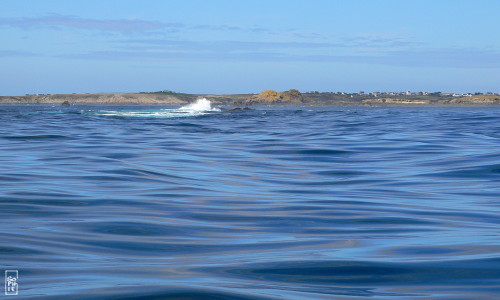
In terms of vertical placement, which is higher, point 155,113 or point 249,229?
point 249,229

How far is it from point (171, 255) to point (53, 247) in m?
0.94

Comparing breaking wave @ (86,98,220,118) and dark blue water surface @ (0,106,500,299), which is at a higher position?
dark blue water surface @ (0,106,500,299)

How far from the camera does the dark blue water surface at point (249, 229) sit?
15.6 feet

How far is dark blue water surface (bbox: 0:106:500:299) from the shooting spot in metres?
4.75

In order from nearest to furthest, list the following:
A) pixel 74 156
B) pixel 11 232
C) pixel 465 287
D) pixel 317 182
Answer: pixel 465 287, pixel 11 232, pixel 317 182, pixel 74 156

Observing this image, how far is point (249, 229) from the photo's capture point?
23.7 ft

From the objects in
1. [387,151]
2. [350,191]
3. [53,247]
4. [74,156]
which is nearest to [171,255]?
[53,247]

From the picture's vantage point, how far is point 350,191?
411 inches

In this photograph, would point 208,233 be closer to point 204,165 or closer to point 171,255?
point 171,255

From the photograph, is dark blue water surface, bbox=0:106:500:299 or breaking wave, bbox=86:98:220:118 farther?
breaking wave, bbox=86:98:220:118

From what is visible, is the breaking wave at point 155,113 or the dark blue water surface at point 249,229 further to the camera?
the breaking wave at point 155,113

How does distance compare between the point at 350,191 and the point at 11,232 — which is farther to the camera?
the point at 350,191

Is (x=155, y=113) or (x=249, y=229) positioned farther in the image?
(x=155, y=113)

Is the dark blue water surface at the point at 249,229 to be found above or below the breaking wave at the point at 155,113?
above
